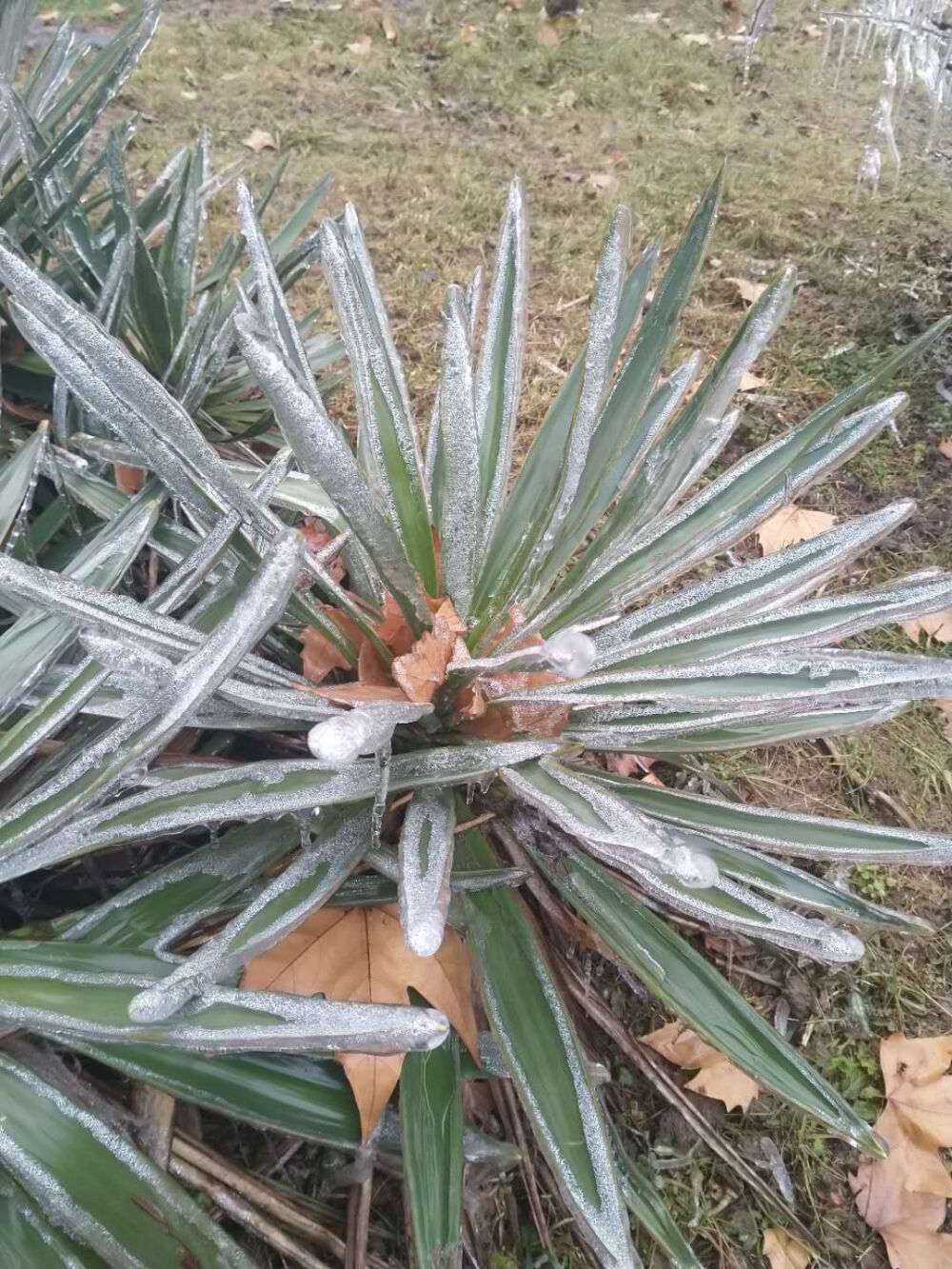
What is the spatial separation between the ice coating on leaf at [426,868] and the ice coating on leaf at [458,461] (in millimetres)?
228

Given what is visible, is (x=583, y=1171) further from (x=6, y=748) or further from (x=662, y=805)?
(x=6, y=748)

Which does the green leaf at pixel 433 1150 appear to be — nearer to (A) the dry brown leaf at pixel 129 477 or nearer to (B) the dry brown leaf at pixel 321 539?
(B) the dry brown leaf at pixel 321 539

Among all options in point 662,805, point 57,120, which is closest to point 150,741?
point 662,805

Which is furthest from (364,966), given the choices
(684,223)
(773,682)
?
(684,223)

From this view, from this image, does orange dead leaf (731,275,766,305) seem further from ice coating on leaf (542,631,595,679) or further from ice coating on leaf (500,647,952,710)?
ice coating on leaf (542,631,595,679)

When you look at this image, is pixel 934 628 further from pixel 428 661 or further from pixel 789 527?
pixel 428 661

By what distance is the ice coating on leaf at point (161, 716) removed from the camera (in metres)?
0.62

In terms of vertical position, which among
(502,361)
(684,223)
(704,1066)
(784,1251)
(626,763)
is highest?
(502,361)

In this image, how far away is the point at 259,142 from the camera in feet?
10.1

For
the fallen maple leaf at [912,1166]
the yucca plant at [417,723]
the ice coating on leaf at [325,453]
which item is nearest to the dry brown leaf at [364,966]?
the yucca plant at [417,723]

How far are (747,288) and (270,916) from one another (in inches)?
89.7

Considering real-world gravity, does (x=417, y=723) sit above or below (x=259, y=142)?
below

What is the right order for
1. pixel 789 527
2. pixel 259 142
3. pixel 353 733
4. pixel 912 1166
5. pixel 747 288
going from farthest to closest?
pixel 259 142 < pixel 747 288 < pixel 789 527 < pixel 912 1166 < pixel 353 733

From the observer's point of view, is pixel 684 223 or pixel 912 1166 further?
pixel 684 223
